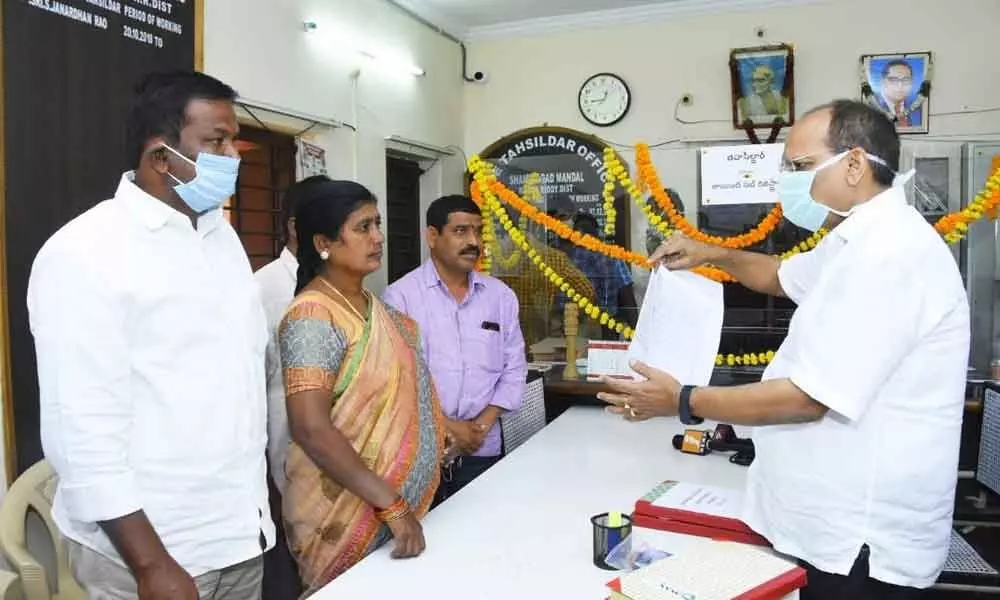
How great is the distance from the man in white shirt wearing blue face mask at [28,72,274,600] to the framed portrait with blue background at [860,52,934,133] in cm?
398

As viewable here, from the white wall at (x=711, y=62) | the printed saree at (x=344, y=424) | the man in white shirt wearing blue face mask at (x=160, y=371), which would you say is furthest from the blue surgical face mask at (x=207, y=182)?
the white wall at (x=711, y=62)

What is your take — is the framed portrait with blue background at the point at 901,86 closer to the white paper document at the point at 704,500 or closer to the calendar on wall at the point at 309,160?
the calendar on wall at the point at 309,160

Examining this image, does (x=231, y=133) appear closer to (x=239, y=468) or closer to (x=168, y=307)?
(x=168, y=307)

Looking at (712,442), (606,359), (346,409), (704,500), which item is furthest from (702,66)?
(346,409)

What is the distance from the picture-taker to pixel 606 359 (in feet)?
10.8

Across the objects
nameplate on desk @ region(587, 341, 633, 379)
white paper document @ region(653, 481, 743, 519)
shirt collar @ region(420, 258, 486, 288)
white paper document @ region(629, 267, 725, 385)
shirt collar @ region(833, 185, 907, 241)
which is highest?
shirt collar @ region(833, 185, 907, 241)

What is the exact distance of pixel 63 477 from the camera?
1234mm

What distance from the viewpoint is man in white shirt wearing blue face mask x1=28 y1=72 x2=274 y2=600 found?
1.20 m

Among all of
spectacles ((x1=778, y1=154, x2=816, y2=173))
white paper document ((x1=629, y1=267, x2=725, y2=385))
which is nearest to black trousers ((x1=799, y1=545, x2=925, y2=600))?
white paper document ((x1=629, y1=267, x2=725, y2=385))

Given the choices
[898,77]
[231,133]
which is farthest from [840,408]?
[898,77]

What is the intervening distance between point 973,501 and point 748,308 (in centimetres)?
147

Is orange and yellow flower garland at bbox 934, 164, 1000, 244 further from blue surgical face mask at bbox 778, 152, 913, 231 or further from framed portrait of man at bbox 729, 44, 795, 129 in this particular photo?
blue surgical face mask at bbox 778, 152, 913, 231

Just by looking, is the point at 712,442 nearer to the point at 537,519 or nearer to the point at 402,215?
the point at 537,519

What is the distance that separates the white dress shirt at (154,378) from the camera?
3.93 ft
